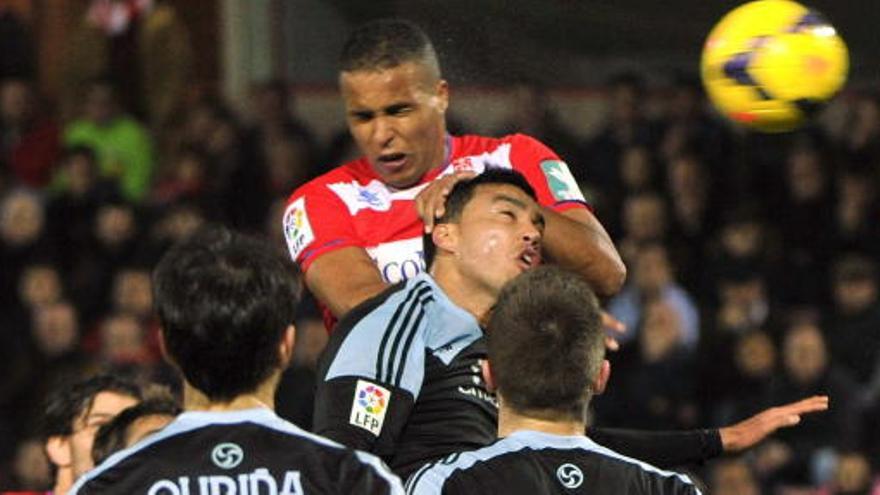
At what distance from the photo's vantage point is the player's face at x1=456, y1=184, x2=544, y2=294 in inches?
193

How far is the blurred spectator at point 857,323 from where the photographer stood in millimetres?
9969

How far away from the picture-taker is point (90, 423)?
525cm

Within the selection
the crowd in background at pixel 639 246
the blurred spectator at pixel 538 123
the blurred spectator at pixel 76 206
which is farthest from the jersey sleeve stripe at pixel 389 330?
the blurred spectator at pixel 76 206

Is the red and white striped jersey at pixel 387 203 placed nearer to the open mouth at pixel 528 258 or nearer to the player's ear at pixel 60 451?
the open mouth at pixel 528 258

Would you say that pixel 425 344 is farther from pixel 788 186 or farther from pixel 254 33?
pixel 254 33

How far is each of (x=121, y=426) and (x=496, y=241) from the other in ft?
3.28

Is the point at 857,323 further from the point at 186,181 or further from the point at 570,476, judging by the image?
the point at 570,476

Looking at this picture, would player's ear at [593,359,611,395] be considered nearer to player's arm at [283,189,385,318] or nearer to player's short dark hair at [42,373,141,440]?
player's arm at [283,189,385,318]

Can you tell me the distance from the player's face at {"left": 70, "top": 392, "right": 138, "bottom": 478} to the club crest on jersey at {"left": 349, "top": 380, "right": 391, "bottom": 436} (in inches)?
33.2

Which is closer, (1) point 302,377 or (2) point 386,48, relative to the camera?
(2) point 386,48

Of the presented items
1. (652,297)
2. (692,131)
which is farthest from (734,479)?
(692,131)

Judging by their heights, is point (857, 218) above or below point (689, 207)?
above

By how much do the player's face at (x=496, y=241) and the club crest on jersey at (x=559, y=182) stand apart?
560mm

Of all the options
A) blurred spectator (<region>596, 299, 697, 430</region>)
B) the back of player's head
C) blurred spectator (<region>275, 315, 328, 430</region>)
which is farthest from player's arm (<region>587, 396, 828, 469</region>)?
blurred spectator (<region>596, 299, 697, 430</region>)
